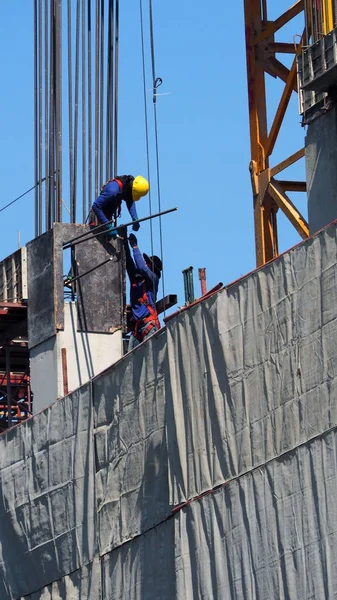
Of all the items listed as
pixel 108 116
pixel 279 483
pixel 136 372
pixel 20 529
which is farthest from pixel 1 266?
pixel 279 483

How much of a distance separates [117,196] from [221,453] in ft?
32.8

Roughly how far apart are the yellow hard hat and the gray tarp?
5.42 metres

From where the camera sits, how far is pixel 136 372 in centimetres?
2769

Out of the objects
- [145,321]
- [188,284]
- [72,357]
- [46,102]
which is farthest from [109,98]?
[188,284]

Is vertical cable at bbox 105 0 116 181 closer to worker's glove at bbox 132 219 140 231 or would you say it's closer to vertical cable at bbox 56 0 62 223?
vertical cable at bbox 56 0 62 223

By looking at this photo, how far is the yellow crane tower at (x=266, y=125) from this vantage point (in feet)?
102

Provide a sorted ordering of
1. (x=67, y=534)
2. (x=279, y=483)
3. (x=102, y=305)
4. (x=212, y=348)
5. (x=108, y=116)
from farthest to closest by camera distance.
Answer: (x=108, y=116)
(x=102, y=305)
(x=67, y=534)
(x=212, y=348)
(x=279, y=483)

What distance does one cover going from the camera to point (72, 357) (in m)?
32.9

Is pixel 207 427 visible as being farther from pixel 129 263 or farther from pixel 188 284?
pixel 129 263

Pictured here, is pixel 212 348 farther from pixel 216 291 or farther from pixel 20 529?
pixel 20 529

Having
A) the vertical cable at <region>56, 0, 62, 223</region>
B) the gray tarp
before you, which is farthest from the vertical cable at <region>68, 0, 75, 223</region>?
the gray tarp

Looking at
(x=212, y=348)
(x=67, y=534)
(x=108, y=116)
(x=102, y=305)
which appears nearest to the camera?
(x=212, y=348)

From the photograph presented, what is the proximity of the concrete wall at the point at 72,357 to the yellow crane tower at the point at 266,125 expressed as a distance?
3.58 metres

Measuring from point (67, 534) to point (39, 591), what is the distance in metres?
1.82
